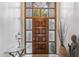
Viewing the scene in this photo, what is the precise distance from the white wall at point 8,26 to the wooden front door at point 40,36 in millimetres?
203

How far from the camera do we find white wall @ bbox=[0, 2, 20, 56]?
1200 mm

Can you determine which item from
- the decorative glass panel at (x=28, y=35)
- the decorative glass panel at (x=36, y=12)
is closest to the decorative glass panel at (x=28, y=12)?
the decorative glass panel at (x=36, y=12)

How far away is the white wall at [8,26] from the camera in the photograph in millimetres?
1200

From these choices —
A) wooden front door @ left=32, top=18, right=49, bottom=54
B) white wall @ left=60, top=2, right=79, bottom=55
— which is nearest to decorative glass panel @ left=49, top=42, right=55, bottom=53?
wooden front door @ left=32, top=18, right=49, bottom=54

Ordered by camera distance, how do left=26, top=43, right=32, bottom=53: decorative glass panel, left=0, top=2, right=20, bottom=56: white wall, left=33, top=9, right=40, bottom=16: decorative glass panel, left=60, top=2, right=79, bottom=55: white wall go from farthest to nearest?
left=33, top=9, right=40, bottom=16: decorative glass panel → left=26, top=43, right=32, bottom=53: decorative glass panel → left=60, top=2, right=79, bottom=55: white wall → left=0, top=2, right=20, bottom=56: white wall

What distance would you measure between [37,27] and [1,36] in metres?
0.49

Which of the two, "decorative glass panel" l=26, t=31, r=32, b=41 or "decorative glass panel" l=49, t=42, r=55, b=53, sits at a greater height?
"decorative glass panel" l=26, t=31, r=32, b=41

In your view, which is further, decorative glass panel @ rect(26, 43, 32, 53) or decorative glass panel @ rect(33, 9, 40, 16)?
decorative glass panel @ rect(33, 9, 40, 16)

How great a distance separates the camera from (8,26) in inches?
50.7

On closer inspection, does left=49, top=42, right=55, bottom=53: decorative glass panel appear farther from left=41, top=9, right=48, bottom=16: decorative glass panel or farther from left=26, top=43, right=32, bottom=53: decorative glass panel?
left=41, top=9, right=48, bottom=16: decorative glass panel

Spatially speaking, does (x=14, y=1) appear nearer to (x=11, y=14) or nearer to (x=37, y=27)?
(x=11, y=14)

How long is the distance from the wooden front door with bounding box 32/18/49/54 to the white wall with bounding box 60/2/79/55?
21 cm

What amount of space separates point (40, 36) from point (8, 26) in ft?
1.43

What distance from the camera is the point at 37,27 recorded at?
5.15 feet
